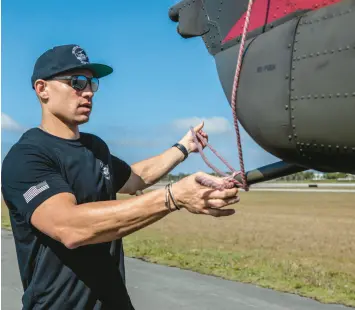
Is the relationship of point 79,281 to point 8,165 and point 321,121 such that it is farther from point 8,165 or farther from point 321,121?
point 321,121

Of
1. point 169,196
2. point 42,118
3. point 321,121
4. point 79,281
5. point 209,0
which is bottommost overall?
point 79,281

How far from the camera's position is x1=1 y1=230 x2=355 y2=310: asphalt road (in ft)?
21.1

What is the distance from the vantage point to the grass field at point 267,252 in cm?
748

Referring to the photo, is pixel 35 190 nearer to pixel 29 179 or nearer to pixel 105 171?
pixel 29 179

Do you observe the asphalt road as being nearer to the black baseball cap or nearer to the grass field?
the grass field

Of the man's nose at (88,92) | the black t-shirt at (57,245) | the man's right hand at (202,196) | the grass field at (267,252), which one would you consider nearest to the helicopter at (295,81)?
the man's right hand at (202,196)

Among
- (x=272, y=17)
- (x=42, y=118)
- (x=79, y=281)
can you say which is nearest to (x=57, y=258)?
(x=79, y=281)

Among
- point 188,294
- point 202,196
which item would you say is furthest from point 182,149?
point 188,294

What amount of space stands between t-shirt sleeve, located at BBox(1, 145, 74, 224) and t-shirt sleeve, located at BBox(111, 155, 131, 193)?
0.80m

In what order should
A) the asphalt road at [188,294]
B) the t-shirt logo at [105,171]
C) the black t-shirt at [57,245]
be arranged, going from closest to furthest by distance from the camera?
1. the black t-shirt at [57,245]
2. the t-shirt logo at [105,171]
3. the asphalt road at [188,294]

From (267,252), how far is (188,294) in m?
3.90

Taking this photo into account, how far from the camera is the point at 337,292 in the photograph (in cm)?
683

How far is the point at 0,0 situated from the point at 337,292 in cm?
524

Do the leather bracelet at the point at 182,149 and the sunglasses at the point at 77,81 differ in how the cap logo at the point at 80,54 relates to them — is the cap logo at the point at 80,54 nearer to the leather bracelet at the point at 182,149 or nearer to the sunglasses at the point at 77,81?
the sunglasses at the point at 77,81
